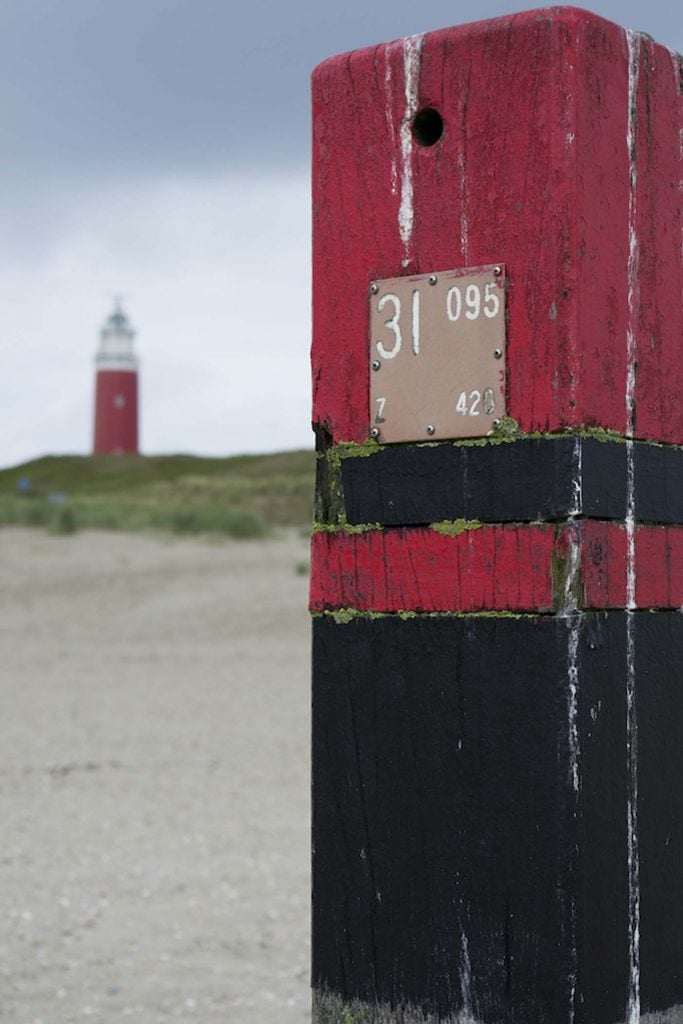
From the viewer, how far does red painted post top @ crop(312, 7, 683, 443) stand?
7.73 feet

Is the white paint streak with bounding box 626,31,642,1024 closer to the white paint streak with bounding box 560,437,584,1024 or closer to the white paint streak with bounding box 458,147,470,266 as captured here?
the white paint streak with bounding box 560,437,584,1024

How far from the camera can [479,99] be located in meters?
2.45

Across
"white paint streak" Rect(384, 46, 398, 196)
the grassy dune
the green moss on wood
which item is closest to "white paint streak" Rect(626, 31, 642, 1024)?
the green moss on wood

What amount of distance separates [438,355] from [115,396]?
1902 inches

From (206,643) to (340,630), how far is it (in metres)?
12.0

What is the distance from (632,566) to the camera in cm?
Result: 245

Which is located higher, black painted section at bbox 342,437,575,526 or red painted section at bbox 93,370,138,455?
red painted section at bbox 93,370,138,455

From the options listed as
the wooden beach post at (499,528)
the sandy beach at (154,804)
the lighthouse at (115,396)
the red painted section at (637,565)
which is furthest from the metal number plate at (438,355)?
the lighthouse at (115,396)

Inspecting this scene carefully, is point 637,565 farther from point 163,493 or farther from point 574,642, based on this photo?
point 163,493

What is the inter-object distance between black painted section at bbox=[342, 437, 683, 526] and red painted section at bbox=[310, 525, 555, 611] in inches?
1.3

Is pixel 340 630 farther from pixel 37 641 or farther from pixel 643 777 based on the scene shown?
pixel 37 641

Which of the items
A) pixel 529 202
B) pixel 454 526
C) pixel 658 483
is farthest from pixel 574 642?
pixel 529 202

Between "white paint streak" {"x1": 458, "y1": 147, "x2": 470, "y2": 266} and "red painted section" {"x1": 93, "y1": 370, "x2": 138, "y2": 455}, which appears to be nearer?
"white paint streak" {"x1": 458, "y1": 147, "x2": 470, "y2": 266}

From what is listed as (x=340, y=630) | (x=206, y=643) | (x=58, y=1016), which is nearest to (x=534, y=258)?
(x=340, y=630)
